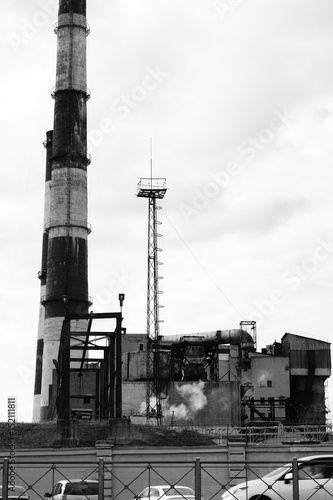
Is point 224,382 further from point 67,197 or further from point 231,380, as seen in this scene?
point 67,197

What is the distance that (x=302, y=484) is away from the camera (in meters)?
17.5

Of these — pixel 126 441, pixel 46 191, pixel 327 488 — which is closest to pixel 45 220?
pixel 46 191

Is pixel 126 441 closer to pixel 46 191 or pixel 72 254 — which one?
pixel 72 254

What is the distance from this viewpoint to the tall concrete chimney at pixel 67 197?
61219mm

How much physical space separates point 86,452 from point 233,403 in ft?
105

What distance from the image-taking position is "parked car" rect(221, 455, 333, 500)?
17.3 m

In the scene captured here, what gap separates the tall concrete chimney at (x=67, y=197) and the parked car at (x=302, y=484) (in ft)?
138

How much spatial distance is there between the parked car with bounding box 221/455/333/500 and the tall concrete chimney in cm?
4217

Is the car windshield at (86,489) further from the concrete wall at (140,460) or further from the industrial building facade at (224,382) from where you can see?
the industrial building facade at (224,382)

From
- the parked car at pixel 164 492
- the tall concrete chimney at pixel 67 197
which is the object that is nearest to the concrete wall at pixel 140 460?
the parked car at pixel 164 492

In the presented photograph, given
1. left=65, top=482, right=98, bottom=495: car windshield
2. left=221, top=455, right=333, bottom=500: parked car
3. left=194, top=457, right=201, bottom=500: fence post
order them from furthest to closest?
1. left=65, top=482, right=98, bottom=495: car windshield
2. left=221, top=455, right=333, bottom=500: parked car
3. left=194, top=457, right=201, bottom=500: fence post

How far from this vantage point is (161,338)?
68.7 meters

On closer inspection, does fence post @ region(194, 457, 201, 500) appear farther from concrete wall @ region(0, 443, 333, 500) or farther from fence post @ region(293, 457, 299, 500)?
concrete wall @ region(0, 443, 333, 500)

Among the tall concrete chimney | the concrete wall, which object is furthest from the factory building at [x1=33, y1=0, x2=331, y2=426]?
the concrete wall
